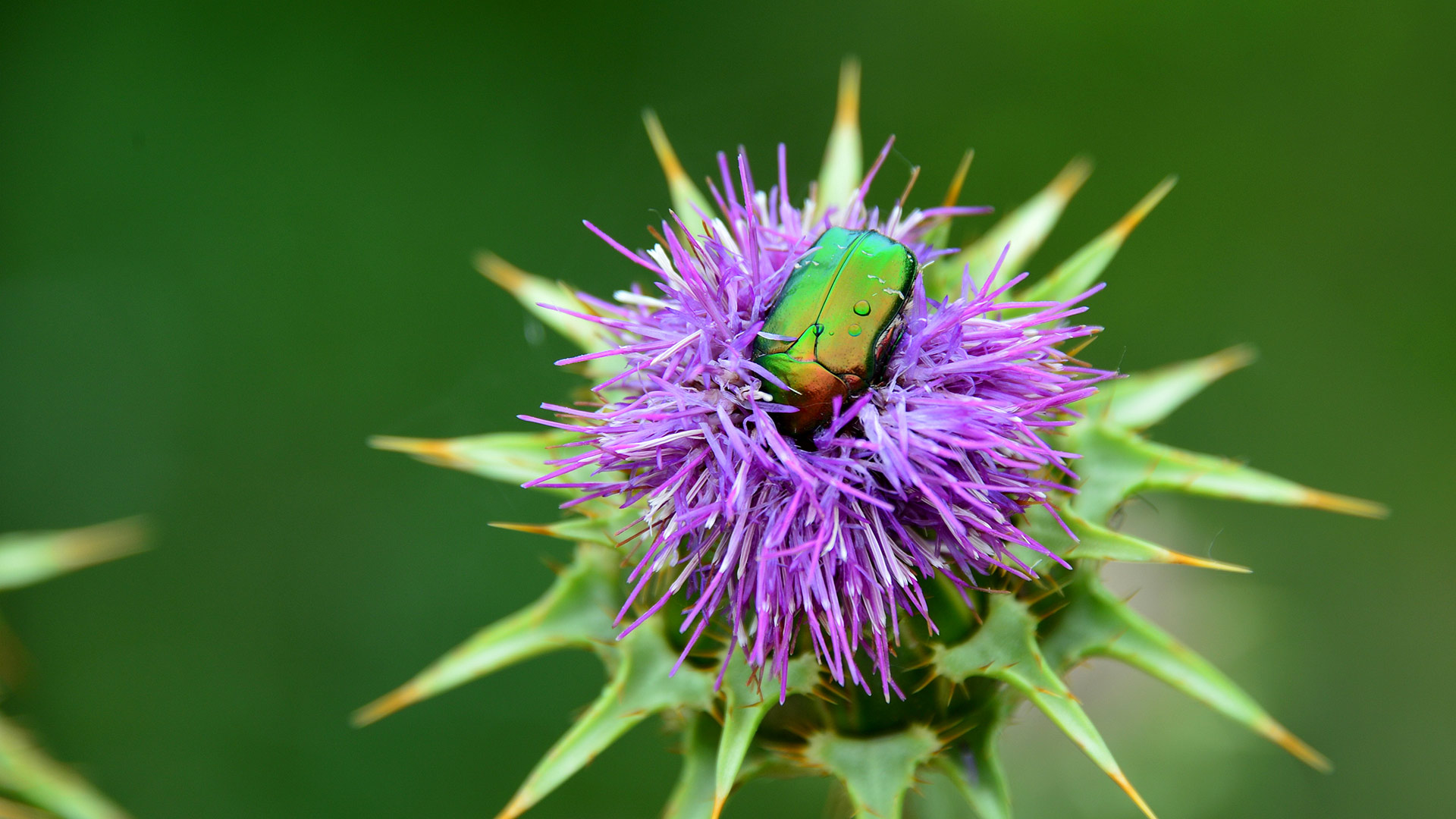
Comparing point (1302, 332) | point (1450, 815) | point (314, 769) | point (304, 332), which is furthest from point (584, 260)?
→ point (1450, 815)

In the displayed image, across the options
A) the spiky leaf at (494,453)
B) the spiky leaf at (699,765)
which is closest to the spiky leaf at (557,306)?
the spiky leaf at (494,453)

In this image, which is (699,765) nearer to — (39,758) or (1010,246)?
(1010,246)

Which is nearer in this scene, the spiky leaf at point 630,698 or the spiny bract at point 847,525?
the spiny bract at point 847,525

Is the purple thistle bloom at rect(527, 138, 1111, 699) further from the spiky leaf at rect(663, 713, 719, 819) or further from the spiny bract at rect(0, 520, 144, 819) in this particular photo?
the spiny bract at rect(0, 520, 144, 819)

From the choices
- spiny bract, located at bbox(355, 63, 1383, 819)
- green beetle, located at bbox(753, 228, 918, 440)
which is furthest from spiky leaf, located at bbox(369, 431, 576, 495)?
green beetle, located at bbox(753, 228, 918, 440)

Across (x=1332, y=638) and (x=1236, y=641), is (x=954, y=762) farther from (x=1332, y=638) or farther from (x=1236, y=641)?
(x=1332, y=638)

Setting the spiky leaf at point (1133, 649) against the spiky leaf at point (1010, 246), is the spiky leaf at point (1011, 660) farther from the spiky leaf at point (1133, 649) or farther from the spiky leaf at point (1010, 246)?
the spiky leaf at point (1010, 246)

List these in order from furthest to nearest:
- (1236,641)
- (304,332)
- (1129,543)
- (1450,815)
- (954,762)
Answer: (304,332) < (1450,815) < (1236,641) < (954,762) < (1129,543)
